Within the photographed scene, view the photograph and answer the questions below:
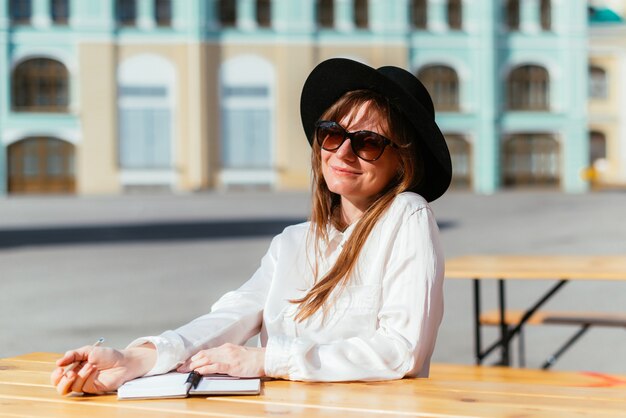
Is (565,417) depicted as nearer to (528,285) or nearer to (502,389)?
(502,389)

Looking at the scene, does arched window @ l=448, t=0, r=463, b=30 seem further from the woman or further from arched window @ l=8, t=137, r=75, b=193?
the woman

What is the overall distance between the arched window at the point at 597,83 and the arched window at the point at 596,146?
160cm

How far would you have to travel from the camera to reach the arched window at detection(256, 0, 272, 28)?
1439 inches

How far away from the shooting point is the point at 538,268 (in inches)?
172

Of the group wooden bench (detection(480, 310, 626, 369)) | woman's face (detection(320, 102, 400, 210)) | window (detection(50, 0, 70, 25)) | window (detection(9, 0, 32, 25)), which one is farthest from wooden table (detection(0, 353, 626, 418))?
window (detection(9, 0, 32, 25))

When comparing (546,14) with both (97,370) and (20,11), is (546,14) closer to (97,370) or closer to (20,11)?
(20,11)

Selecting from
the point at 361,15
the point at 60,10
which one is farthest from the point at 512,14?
the point at 60,10

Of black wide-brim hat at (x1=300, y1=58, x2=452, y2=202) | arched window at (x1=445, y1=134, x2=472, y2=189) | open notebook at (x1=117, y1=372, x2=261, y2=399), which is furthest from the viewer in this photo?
arched window at (x1=445, y1=134, x2=472, y2=189)

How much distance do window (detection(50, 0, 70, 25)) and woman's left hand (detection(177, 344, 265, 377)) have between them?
35352 mm

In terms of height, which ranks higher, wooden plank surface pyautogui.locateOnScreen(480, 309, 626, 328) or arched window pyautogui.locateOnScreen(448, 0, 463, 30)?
arched window pyautogui.locateOnScreen(448, 0, 463, 30)

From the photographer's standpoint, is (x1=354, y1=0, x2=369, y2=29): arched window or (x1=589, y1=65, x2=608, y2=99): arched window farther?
(x1=589, y1=65, x2=608, y2=99): arched window

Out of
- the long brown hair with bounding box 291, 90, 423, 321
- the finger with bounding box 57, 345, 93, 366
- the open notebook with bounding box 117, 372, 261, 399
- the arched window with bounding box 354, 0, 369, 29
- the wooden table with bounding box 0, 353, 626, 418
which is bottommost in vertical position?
the wooden table with bounding box 0, 353, 626, 418

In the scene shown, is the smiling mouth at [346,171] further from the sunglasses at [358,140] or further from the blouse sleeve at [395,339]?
the blouse sleeve at [395,339]

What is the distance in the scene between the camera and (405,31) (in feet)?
121
